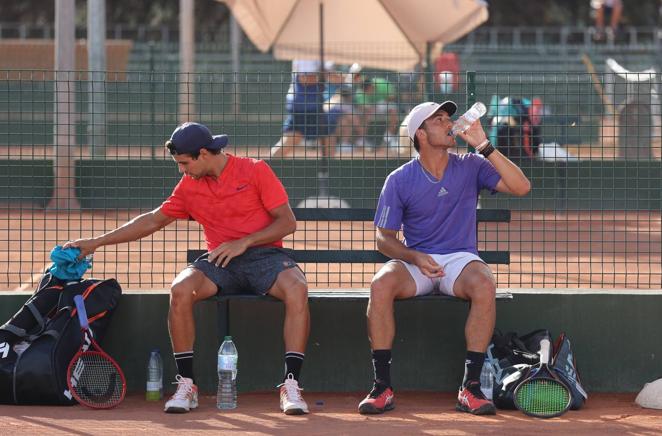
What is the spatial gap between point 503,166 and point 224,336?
69.7 inches

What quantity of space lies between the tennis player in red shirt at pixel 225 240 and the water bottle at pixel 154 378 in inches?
15.3

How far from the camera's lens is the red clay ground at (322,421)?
6.34 metres

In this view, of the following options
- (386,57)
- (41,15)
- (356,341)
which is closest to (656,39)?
(386,57)

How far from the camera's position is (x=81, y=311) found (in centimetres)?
696

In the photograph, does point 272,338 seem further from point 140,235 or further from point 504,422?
point 504,422

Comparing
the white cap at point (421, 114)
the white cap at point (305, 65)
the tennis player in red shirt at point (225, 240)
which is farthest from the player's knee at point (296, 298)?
the white cap at point (305, 65)

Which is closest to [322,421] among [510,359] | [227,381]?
[227,381]

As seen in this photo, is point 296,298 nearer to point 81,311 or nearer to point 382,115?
point 81,311

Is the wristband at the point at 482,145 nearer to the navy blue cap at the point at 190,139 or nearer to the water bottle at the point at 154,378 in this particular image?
the navy blue cap at the point at 190,139

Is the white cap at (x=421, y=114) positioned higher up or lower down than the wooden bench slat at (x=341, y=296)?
higher up

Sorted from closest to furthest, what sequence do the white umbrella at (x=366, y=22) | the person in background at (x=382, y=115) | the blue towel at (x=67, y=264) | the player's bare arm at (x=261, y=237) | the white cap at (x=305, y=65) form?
the player's bare arm at (x=261, y=237)
the blue towel at (x=67, y=264)
the person in background at (x=382, y=115)
the white umbrella at (x=366, y=22)
the white cap at (x=305, y=65)

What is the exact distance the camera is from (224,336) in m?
7.18

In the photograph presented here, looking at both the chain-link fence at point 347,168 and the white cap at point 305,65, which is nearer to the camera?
the chain-link fence at point 347,168

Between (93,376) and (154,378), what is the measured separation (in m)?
0.45
